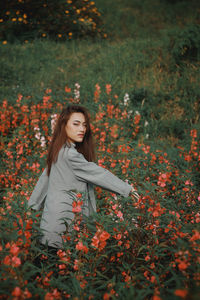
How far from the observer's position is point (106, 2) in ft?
51.3

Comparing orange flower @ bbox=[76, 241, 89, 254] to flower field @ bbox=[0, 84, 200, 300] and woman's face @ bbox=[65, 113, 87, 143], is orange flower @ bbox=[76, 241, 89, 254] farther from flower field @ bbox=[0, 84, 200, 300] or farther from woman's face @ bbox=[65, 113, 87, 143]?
woman's face @ bbox=[65, 113, 87, 143]

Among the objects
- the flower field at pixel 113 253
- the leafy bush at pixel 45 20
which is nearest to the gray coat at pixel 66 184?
the flower field at pixel 113 253

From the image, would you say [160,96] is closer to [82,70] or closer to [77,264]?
[82,70]

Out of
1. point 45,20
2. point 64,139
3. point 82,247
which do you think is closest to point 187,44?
point 64,139

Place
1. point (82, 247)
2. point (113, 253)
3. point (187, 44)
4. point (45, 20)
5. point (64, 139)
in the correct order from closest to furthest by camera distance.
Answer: point (82, 247) < point (113, 253) < point (64, 139) < point (187, 44) < point (45, 20)

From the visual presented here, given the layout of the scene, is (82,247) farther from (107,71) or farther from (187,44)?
(187,44)

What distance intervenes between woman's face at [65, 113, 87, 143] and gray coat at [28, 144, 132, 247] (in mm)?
172

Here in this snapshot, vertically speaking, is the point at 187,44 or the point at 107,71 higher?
the point at 187,44

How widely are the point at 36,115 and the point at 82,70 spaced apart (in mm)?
3326

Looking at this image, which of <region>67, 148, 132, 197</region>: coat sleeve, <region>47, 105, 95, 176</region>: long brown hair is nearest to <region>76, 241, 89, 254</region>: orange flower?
<region>67, 148, 132, 197</region>: coat sleeve

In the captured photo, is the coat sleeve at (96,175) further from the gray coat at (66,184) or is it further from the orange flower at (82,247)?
the orange flower at (82,247)

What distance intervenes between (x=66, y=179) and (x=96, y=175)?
28 centimetres

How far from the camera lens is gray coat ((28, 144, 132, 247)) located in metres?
2.08

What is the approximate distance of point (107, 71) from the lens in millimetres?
7098
